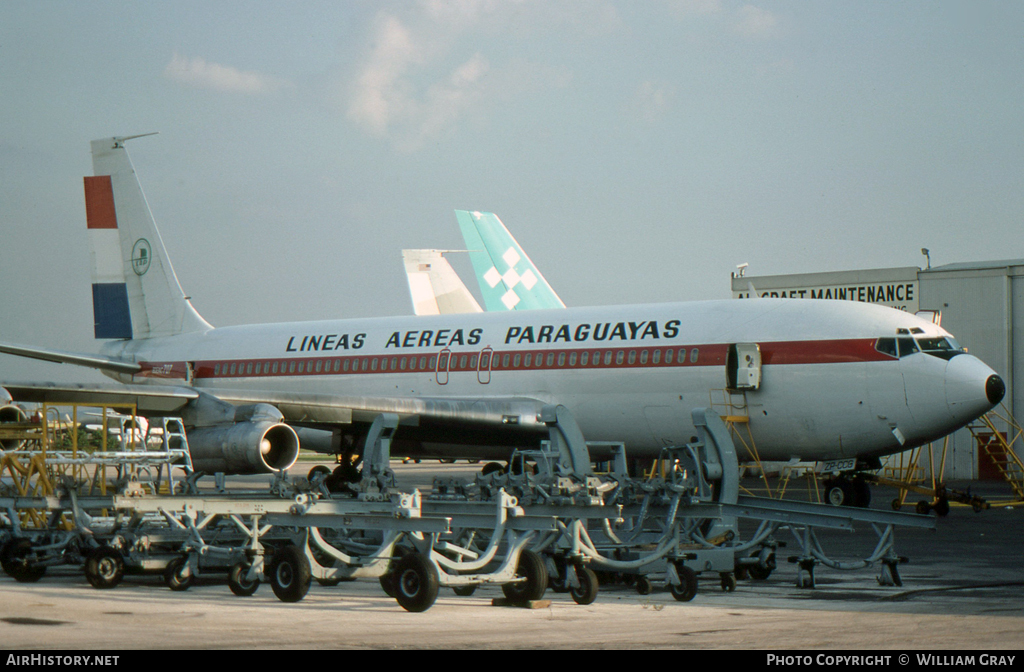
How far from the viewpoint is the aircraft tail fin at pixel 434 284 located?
1718 inches

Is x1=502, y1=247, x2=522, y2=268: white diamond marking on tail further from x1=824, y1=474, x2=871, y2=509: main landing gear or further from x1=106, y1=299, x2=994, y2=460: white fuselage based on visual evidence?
x1=824, y1=474, x2=871, y2=509: main landing gear

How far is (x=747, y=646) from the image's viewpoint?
26.5 ft

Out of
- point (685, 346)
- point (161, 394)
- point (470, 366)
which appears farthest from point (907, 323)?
point (161, 394)

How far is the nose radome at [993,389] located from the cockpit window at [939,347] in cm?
73

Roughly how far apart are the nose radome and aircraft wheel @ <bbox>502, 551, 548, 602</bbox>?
10852 mm

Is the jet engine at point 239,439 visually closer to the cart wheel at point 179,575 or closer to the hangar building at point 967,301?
the cart wheel at point 179,575

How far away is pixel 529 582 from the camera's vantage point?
1053cm

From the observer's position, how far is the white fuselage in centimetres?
1886

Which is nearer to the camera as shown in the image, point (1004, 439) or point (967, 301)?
point (1004, 439)

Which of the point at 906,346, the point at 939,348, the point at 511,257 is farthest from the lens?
the point at 511,257

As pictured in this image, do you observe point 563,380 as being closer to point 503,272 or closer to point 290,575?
point 290,575

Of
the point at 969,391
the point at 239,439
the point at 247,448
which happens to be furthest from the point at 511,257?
the point at 969,391

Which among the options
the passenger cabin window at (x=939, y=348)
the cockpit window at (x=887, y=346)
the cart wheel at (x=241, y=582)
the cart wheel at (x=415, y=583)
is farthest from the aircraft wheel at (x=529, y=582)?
the passenger cabin window at (x=939, y=348)

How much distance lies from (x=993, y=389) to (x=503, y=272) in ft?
83.0
